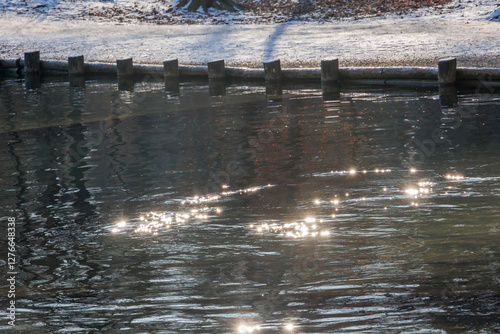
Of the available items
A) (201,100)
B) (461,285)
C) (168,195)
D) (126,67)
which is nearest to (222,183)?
(168,195)

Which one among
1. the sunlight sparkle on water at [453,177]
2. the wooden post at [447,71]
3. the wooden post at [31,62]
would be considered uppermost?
the wooden post at [31,62]

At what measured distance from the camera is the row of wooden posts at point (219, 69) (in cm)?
1402

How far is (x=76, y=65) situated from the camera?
19.1 metres

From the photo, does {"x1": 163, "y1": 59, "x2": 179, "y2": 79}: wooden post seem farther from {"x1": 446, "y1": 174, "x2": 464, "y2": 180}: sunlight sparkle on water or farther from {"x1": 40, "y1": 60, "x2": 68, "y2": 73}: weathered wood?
{"x1": 446, "y1": 174, "x2": 464, "y2": 180}: sunlight sparkle on water

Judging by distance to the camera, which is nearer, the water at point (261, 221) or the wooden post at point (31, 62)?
the water at point (261, 221)

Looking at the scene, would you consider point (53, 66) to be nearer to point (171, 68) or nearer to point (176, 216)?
point (171, 68)

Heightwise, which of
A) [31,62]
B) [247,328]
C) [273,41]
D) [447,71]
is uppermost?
[273,41]

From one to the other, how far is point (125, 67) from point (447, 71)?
8.13m

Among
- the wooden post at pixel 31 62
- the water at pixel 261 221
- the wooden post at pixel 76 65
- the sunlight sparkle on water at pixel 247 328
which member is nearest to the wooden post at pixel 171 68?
the wooden post at pixel 76 65

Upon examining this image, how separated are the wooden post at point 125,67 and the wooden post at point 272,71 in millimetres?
4072

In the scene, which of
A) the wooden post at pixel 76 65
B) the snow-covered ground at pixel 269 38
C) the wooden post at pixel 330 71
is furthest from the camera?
the wooden post at pixel 76 65

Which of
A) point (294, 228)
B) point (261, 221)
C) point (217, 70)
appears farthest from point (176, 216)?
point (217, 70)

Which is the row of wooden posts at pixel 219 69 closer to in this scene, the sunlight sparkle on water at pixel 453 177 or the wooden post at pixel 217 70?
the wooden post at pixel 217 70

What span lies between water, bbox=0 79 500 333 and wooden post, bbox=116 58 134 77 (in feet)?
19.5
